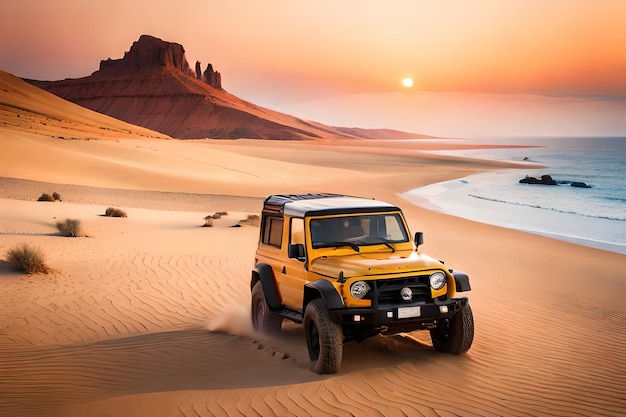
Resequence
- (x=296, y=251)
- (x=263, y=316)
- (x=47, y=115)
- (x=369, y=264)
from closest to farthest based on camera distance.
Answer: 1. (x=369, y=264)
2. (x=296, y=251)
3. (x=263, y=316)
4. (x=47, y=115)

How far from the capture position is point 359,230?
9469 millimetres

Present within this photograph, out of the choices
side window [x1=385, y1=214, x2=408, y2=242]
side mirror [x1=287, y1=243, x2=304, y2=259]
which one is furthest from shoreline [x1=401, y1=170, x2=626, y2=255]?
side mirror [x1=287, y1=243, x2=304, y2=259]

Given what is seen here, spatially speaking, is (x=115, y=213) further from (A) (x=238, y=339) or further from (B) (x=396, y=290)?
(B) (x=396, y=290)

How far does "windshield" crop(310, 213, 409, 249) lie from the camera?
365 inches

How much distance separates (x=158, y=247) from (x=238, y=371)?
1191cm

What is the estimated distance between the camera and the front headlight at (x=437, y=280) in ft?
27.8

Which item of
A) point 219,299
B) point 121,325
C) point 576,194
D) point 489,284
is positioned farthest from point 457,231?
point 576,194

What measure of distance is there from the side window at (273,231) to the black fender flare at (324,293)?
1.34m

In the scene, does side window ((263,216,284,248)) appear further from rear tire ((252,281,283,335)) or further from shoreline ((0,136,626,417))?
shoreline ((0,136,626,417))

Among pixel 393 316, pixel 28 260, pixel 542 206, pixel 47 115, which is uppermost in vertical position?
pixel 47 115

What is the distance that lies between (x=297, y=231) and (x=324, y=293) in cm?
148

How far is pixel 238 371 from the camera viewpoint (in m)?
8.81

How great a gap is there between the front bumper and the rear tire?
77.1 inches

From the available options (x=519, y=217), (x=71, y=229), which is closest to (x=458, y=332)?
(x=71, y=229)
